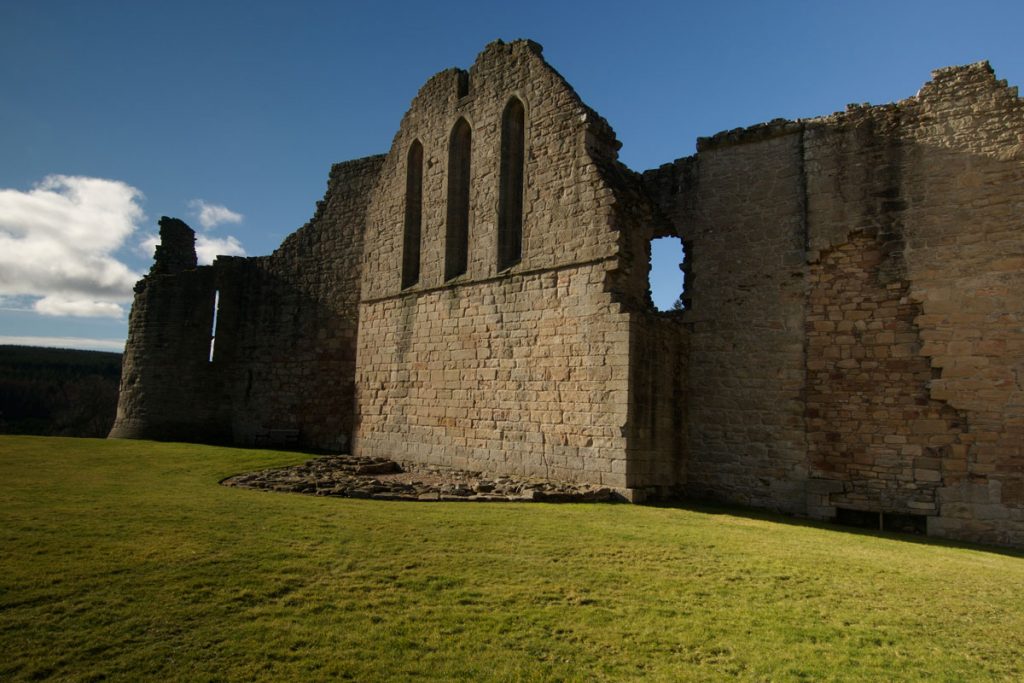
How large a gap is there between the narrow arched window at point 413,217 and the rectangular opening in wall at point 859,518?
9704 mm

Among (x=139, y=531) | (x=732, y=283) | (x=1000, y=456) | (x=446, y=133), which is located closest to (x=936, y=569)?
(x=1000, y=456)

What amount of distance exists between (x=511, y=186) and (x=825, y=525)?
8430 millimetres

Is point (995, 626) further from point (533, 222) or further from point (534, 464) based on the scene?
point (533, 222)

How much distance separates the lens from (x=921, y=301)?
10.8 metres

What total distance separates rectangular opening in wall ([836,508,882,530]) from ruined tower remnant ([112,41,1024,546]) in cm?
9

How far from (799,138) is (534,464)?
7.50 meters

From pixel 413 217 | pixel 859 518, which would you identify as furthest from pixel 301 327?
pixel 859 518

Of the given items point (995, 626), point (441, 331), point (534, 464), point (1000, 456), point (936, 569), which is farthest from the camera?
point (441, 331)

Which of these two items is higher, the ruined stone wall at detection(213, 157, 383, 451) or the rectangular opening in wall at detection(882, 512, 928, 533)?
the ruined stone wall at detection(213, 157, 383, 451)

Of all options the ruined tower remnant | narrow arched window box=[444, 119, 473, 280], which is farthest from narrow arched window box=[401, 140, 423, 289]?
narrow arched window box=[444, 119, 473, 280]

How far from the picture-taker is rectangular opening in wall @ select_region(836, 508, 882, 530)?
10.9m

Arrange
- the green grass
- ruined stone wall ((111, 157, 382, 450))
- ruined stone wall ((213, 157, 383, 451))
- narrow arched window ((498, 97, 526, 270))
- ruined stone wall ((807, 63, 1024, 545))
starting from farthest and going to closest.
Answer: ruined stone wall ((111, 157, 382, 450))
ruined stone wall ((213, 157, 383, 451))
narrow arched window ((498, 97, 526, 270))
ruined stone wall ((807, 63, 1024, 545))
the green grass

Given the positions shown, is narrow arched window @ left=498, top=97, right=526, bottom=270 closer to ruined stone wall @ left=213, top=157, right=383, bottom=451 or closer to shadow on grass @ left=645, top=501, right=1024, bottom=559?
ruined stone wall @ left=213, top=157, right=383, bottom=451

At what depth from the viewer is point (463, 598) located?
18.8 ft
